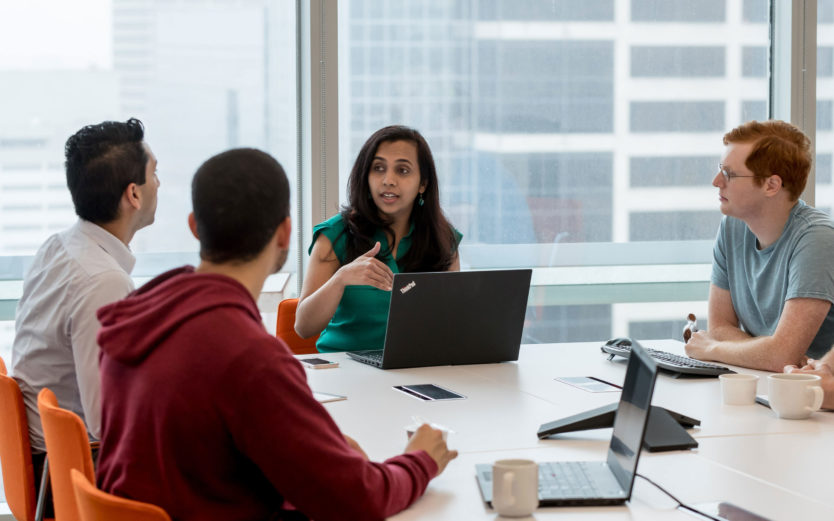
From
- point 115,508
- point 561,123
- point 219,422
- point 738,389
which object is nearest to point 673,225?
point 561,123

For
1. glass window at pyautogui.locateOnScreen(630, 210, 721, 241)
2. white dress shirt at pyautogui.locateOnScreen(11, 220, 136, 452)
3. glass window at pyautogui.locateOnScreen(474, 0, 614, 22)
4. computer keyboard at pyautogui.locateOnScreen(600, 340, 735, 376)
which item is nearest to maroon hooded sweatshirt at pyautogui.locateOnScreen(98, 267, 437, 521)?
white dress shirt at pyautogui.locateOnScreen(11, 220, 136, 452)

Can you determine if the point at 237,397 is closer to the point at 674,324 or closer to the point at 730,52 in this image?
the point at 674,324

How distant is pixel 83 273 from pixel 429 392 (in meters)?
0.90

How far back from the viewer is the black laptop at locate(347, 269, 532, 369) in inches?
97.8

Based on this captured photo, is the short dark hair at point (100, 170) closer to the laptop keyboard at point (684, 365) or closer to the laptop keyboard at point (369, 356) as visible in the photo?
the laptop keyboard at point (369, 356)

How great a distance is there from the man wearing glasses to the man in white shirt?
1706 millimetres

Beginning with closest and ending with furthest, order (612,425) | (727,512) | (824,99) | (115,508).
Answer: (115,508)
(727,512)
(612,425)
(824,99)

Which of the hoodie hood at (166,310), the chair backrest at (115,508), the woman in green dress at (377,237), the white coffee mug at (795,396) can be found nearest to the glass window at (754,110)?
the woman in green dress at (377,237)

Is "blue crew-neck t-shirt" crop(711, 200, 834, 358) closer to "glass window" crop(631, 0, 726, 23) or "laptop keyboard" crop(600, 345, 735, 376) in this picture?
"laptop keyboard" crop(600, 345, 735, 376)

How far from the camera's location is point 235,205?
1434 mm

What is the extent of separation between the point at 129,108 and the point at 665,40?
2556mm

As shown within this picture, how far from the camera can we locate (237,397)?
129 centimetres

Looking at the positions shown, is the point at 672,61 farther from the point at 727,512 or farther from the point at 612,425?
the point at 727,512

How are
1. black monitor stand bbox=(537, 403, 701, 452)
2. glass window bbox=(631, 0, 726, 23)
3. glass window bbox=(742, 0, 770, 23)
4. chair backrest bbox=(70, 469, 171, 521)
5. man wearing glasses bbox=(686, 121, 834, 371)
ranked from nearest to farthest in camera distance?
1. chair backrest bbox=(70, 469, 171, 521)
2. black monitor stand bbox=(537, 403, 701, 452)
3. man wearing glasses bbox=(686, 121, 834, 371)
4. glass window bbox=(631, 0, 726, 23)
5. glass window bbox=(742, 0, 770, 23)
